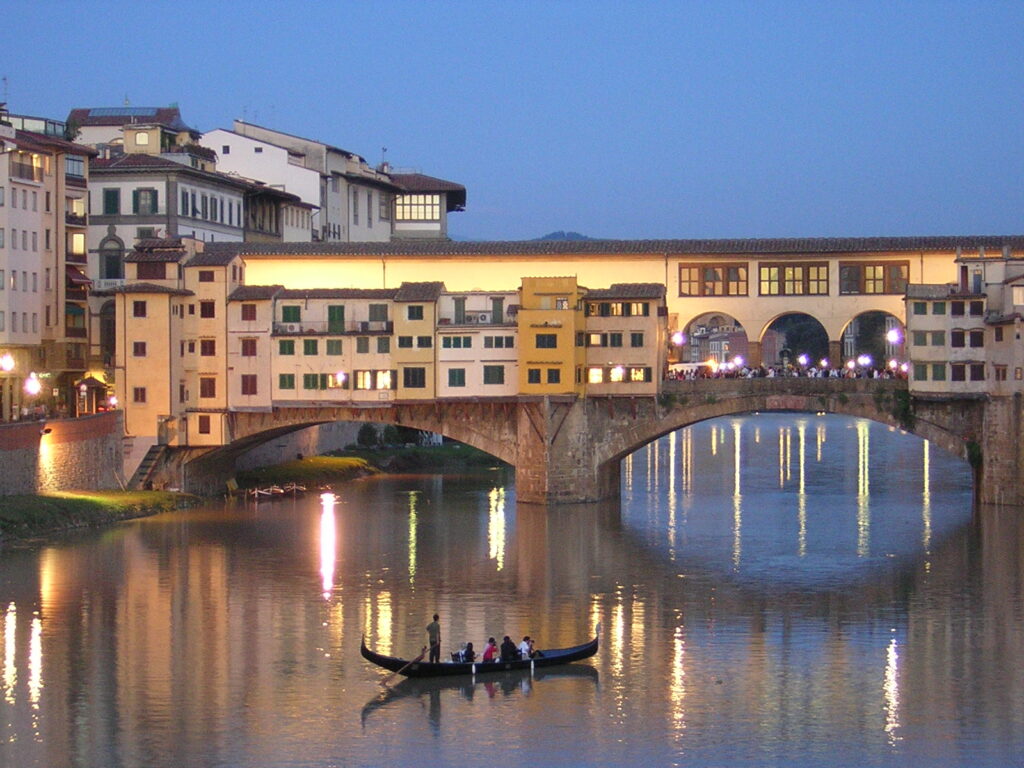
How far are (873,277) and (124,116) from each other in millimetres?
44731

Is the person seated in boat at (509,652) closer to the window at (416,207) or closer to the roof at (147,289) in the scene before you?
the roof at (147,289)

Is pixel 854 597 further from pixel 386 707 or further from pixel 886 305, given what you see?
pixel 886 305

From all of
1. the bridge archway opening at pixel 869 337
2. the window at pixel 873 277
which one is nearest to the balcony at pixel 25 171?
the window at pixel 873 277

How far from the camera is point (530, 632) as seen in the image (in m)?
42.6

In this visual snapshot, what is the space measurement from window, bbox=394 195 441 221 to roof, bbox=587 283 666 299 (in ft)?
126

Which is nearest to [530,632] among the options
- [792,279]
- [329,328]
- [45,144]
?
[329,328]

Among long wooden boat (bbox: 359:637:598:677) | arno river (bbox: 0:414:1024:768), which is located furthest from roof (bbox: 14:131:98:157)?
long wooden boat (bbox: 359:637:598:677)

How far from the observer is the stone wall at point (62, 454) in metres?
57.3

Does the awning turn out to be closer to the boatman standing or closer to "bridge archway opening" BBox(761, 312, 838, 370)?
the boatman standing

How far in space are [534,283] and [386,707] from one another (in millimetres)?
32779

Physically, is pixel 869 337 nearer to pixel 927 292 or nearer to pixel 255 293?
pixel 927 292

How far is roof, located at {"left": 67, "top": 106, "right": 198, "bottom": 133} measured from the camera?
93312mm

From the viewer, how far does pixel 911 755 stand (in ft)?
105

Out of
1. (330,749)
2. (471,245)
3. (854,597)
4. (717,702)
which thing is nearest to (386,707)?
(330,749)
